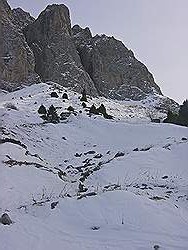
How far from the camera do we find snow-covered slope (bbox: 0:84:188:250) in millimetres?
9625

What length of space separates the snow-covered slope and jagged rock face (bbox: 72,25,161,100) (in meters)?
54.4

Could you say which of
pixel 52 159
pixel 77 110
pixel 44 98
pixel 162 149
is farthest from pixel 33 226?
pixel 44 98

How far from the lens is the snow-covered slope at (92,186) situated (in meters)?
9.62

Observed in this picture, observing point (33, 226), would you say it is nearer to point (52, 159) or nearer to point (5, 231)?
point (5, 231)

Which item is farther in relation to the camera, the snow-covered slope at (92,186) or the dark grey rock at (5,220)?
the dark grey rock at (5,220)

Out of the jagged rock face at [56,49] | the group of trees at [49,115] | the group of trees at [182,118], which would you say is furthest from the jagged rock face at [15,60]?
the group of trees at [182,118]

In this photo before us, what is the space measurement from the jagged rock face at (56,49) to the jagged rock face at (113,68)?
176 inches

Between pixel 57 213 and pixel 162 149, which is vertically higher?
pixel 162 149

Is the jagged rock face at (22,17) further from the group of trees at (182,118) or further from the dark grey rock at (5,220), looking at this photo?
the dark grey rock at (5,220)

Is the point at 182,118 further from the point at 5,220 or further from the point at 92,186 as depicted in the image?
the point at 5,220

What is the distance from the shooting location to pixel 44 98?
42.1 metres

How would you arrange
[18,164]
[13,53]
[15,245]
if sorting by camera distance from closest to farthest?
[15,245], [18,164], [13,53]

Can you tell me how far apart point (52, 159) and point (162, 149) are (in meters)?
6.54

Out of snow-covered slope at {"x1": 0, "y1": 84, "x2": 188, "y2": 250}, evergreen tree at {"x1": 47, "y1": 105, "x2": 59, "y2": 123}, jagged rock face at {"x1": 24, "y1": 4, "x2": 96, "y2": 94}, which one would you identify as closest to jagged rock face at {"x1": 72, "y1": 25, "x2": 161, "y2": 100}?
jagged rock face at {"x1": 24, "y1": 4, "x2": 96, "y2": 94}
